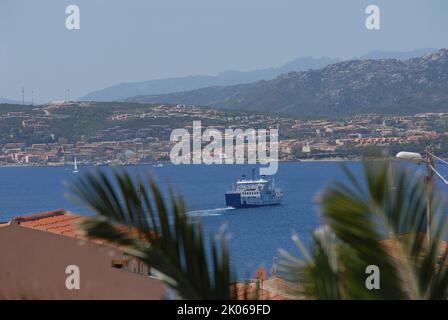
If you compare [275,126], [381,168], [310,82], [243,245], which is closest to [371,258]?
[381,168]

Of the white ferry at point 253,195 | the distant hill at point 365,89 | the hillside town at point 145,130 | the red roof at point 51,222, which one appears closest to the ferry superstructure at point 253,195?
the white ferry at point 253,195

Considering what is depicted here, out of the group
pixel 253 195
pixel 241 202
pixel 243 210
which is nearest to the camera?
pixel 243 210

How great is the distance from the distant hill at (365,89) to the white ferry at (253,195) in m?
75.1

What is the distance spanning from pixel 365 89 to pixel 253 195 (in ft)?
297

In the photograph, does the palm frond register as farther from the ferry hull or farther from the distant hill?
the distant hill

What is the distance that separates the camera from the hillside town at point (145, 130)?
11200cm

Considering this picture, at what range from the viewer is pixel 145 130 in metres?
121

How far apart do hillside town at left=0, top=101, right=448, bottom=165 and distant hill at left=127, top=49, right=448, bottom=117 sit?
18.3 metres

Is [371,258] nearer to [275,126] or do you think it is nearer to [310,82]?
[275,126]

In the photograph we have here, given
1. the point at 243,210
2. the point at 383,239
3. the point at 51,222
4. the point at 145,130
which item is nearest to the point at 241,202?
the point at 243,210

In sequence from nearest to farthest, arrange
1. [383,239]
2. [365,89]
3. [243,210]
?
[383,239], [243,210], [365,89]

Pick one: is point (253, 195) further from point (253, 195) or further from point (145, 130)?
point (145, 130)
